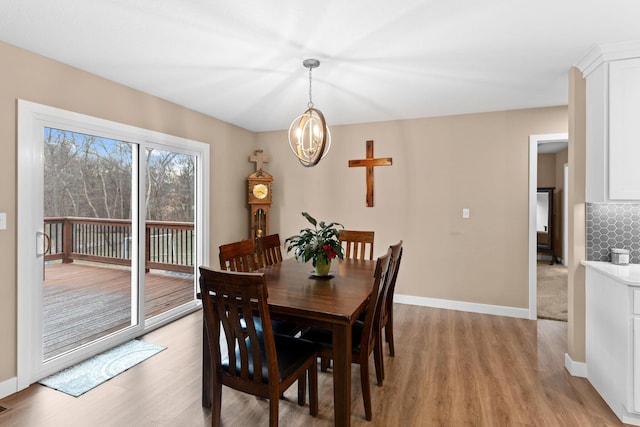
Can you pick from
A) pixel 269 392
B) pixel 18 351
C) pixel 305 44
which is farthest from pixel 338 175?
pixel 18 351

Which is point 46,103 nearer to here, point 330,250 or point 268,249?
point 268,249

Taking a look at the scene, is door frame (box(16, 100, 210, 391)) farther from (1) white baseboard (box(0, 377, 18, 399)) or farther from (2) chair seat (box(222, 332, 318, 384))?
(2) chair seat (box(222, 332, 318, 384))

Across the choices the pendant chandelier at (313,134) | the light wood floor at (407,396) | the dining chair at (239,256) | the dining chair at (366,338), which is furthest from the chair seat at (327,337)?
the pendant chandelier at (313,134)

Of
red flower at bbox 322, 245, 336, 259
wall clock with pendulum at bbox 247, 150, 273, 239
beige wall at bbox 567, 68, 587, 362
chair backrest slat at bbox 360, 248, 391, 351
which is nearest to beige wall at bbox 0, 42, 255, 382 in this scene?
wall clock with pendulum at bbox 247, 150, 273, 239

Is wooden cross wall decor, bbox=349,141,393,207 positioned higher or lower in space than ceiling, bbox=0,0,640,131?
lower

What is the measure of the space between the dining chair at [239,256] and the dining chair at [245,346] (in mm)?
708

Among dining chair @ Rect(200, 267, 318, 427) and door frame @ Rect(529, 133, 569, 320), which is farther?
door frame @ Rect(529, 133, 569, 320)

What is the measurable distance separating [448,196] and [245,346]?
125 inches

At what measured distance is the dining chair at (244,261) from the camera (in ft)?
7.75

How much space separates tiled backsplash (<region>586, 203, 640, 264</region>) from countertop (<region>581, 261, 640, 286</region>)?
0.10 meters

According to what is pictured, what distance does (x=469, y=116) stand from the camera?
12.8ft

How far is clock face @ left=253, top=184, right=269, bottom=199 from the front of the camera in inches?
180

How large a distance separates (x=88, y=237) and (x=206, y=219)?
4.28 ft

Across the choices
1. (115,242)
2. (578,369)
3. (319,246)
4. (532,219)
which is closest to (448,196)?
(532,219)
